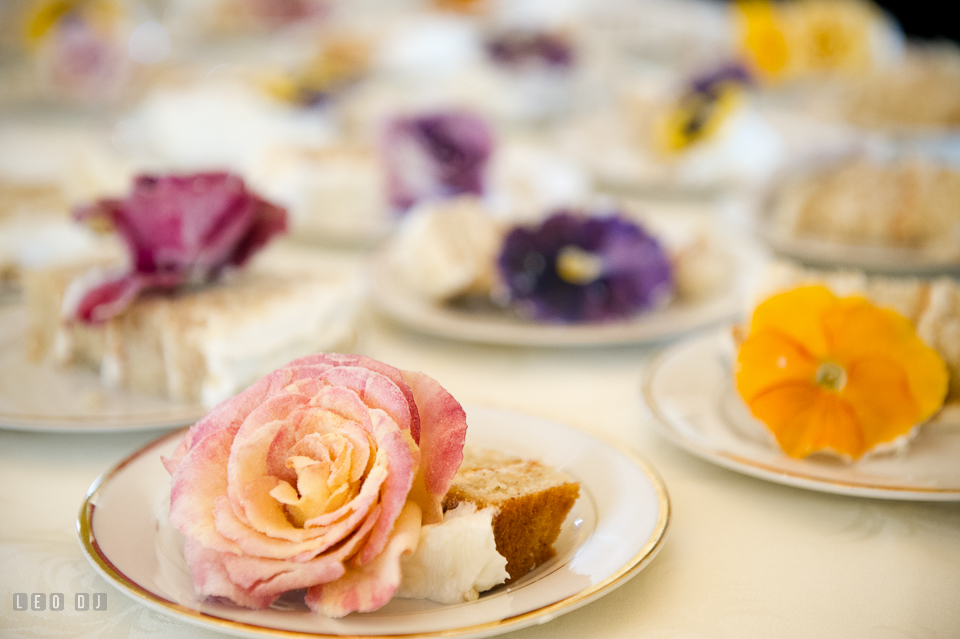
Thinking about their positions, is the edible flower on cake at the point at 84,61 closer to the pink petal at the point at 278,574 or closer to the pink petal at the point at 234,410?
the pink petal at the point at 234,410

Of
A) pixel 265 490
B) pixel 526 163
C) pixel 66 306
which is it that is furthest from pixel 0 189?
pixel 265 490

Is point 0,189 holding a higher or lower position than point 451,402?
lower

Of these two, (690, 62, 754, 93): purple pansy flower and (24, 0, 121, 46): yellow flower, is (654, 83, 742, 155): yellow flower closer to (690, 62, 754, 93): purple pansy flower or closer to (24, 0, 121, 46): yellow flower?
(690, 62, 754, 93): purple pansy flower

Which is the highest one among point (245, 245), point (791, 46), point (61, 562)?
point (791, 46)

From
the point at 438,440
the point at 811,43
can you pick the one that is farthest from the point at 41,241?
the point at 811,43

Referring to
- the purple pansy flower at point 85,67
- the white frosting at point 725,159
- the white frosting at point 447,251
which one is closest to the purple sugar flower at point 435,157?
the white frosting at point 447,251

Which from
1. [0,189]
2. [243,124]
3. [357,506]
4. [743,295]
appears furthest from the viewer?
[243,124]

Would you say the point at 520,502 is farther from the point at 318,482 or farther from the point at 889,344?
the point at 889,344

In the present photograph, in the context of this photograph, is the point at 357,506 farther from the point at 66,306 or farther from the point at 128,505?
the point at 66,306
